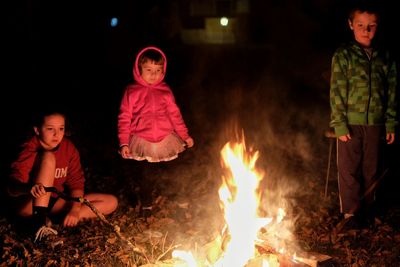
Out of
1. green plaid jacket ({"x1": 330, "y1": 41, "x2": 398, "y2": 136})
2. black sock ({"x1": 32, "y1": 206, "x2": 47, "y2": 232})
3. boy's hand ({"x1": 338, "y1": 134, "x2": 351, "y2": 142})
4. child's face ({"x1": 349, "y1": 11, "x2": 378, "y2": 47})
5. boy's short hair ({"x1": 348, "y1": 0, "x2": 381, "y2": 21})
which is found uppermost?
boy's short hair ({"x1": 348, "y1": 0, "x2": 381, "y2": 21})

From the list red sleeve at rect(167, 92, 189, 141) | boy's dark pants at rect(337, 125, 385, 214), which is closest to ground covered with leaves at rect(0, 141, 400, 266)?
boy's dark pants at rect(337, 125, 385, 214)

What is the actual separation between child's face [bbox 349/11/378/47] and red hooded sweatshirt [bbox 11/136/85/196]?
365cm

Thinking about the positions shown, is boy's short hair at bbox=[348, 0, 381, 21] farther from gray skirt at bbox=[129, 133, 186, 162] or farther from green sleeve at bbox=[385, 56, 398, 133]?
gray skirt at bbox=[129, 133, 186, 162]

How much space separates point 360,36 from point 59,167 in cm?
385

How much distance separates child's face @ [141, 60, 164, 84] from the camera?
583 centimetres

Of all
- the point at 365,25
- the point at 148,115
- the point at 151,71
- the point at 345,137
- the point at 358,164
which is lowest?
the point at 358,164

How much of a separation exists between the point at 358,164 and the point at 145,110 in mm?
2727

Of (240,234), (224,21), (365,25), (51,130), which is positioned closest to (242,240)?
(240,234)

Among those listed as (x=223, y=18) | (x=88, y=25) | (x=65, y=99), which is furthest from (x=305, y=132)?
(x=223, y=18)

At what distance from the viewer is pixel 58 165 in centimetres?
551

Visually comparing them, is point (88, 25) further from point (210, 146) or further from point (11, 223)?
point (11, 223)

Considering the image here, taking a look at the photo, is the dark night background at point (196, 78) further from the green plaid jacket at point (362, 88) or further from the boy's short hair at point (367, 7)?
the green plaid jacket at point (362, 88)

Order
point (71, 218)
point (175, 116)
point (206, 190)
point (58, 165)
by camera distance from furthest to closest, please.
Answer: point (206, 190)
point (175, 116)
point (71, 218)
point (58, 165)

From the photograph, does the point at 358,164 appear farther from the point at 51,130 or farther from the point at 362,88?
the point at 51,130
